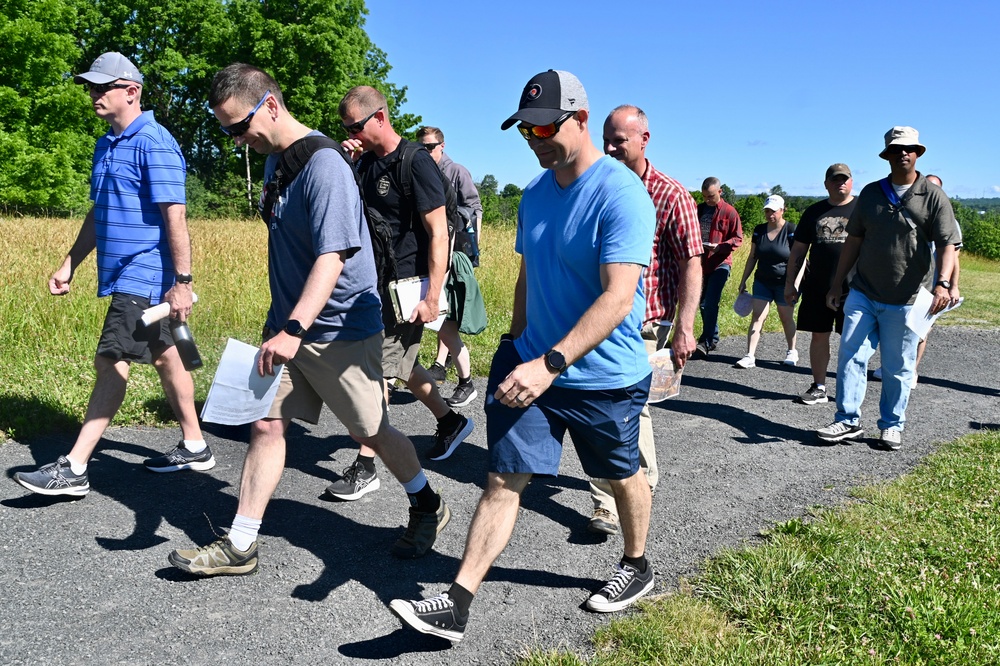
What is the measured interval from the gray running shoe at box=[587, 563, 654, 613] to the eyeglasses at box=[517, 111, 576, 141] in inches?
69.2

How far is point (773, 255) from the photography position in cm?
897

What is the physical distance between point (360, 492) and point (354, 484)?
0.18 ft

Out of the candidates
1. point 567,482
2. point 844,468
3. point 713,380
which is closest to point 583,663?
point 567,482

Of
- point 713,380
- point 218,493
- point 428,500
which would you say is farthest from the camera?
point 713,380

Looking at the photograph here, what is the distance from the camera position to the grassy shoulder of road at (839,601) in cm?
295

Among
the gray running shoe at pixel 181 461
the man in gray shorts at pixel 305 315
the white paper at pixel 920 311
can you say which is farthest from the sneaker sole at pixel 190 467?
the white paper at pixel 920 311

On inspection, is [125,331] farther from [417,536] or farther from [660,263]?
[660,263]

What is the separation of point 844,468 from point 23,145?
33.9m

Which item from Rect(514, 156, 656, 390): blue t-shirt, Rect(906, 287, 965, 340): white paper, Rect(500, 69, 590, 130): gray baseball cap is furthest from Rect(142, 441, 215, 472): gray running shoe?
Rect(906, 287, 965, 340): white paper

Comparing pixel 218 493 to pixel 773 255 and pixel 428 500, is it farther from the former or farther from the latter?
pixel 773 255

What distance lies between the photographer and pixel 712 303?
373 inches

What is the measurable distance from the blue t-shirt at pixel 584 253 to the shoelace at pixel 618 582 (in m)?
0.83

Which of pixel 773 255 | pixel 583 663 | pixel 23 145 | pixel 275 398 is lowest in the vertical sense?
pixel 583 663

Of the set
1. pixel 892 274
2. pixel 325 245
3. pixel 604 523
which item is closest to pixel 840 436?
pixel 892 274
